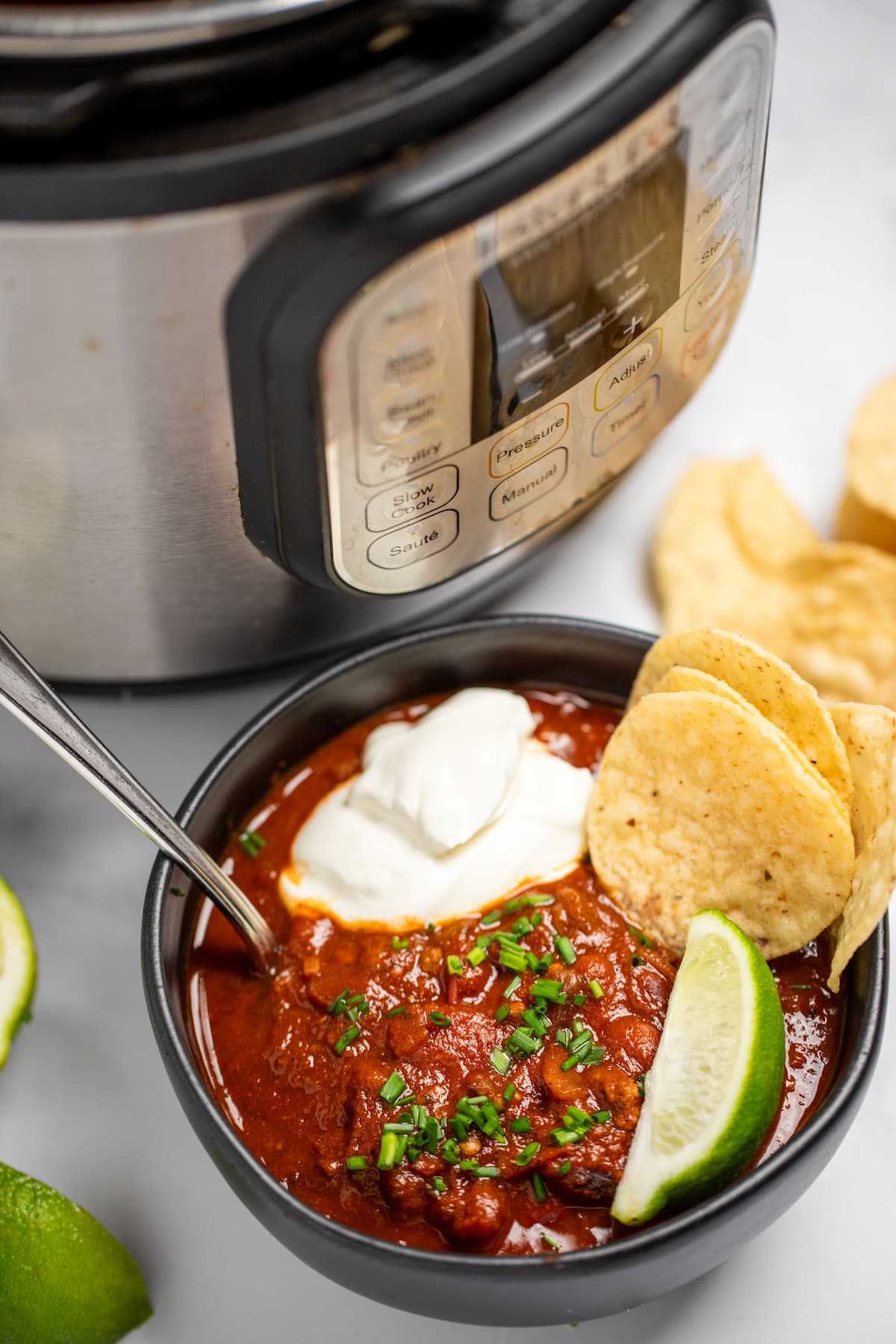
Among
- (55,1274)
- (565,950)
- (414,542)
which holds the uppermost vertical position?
(414,542)

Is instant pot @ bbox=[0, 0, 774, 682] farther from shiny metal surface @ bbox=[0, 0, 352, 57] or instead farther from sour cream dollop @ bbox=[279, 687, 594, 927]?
sour cream dollop @ bbox=[279, 687, 594, 927]

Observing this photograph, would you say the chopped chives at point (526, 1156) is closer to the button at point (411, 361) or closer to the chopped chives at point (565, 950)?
the chopped chives at point (565, 950)

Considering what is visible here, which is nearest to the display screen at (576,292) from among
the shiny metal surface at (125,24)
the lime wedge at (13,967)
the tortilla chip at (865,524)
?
the shiny metal surface at (125,24)

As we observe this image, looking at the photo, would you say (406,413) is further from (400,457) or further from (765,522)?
(765,522)

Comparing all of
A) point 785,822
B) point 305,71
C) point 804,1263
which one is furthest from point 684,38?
point 804,1263

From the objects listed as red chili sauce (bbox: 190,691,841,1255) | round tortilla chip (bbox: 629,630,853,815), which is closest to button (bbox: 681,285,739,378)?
round tortilla chip (bbox: 629,630,853,815)

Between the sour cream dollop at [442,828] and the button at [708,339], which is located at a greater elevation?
the button at [708,339]

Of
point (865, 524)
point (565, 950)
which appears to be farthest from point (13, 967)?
point (865, 524)

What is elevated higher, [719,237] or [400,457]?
[719,237]
